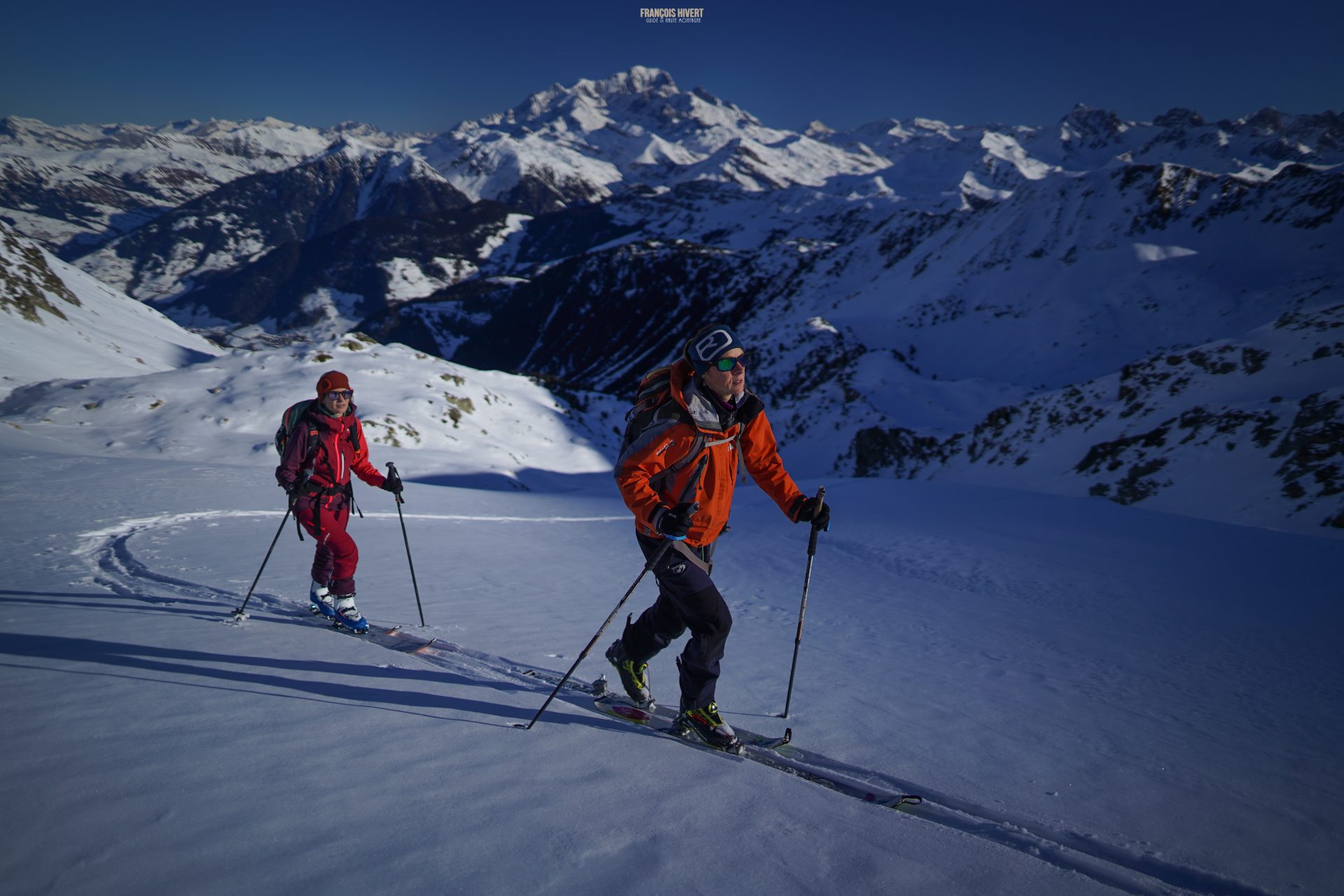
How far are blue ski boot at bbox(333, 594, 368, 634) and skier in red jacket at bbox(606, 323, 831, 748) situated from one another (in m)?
3.17

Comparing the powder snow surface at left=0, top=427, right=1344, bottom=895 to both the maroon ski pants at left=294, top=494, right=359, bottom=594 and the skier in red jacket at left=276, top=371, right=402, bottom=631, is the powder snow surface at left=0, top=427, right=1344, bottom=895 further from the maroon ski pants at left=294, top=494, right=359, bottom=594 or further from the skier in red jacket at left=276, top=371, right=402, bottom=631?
the maroon ski pants at left=294, top=494, right=359, bottom=594

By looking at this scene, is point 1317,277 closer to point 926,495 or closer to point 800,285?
point 926,495

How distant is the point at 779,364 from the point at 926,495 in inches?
1859

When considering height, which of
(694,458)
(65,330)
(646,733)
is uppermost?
(65,330)

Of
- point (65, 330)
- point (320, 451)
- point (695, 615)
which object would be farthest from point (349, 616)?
point (65, 330)

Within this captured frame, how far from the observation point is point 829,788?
3.46 metres

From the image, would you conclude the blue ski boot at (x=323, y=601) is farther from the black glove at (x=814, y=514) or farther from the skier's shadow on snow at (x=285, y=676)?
the black glove at (x=814, y=514)

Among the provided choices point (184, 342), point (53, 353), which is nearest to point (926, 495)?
point (53, 353)

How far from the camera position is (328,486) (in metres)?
6.03

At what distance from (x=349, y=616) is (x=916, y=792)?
16.4 feet

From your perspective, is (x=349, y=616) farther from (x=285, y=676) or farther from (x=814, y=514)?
(x=814, y=514)

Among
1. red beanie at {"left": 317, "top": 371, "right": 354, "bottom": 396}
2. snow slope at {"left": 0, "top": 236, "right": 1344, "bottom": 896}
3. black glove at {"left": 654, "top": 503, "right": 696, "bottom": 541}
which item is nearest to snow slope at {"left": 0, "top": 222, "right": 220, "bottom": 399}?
snow slope at {"left": 0, "top": 236, "right": 1344, "bottom": 896}

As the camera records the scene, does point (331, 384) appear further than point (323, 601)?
No

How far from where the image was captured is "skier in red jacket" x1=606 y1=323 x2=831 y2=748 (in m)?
3.88
